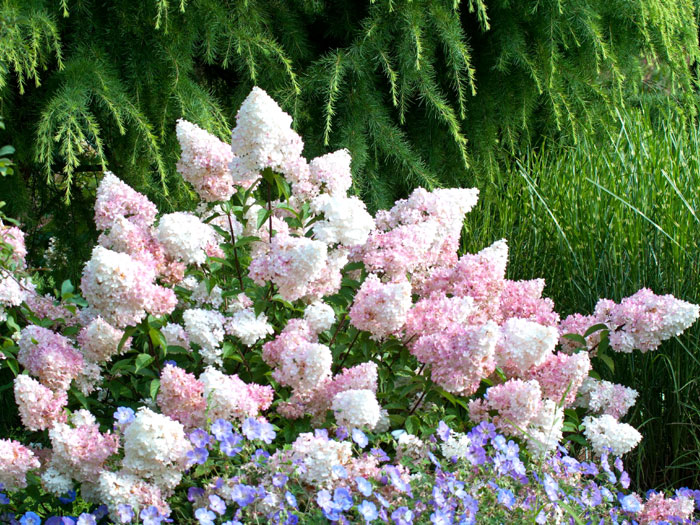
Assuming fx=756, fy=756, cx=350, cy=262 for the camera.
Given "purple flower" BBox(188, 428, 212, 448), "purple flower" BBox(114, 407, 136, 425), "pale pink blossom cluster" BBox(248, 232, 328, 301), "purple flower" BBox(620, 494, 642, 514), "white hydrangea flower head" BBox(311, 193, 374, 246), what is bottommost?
"purple flower" BBox(620, 494, 642, 514)

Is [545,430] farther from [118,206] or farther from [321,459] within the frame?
[118,206]

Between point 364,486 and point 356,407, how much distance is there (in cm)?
23

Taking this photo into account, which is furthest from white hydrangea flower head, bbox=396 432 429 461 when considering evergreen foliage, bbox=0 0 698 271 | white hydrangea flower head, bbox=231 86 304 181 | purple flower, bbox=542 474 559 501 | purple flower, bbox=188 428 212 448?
evergreen foliage, bbox=0 0 698 271

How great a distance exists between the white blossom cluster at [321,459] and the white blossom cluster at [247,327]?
0.41m

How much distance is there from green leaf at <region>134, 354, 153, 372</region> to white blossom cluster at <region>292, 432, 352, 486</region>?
0.52 meters

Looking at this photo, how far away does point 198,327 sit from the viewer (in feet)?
7.35

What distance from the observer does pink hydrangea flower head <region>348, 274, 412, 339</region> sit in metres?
2.11

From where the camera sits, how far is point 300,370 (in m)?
2.15

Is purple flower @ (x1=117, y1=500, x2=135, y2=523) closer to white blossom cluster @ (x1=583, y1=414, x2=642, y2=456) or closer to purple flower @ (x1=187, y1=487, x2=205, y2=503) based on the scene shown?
purple flower @ (x1=187, y1=487, x2=205, y2=503)

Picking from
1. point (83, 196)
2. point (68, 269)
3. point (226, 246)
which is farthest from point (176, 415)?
point (83, 196)

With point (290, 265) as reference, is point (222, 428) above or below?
below

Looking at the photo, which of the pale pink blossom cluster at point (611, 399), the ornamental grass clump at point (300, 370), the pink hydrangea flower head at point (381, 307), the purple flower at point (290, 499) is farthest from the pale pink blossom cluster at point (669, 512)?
the purple flower at point (290, 499)

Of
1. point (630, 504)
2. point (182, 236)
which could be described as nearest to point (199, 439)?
point (182, 236)

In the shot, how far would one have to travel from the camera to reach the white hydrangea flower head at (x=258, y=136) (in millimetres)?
2205
